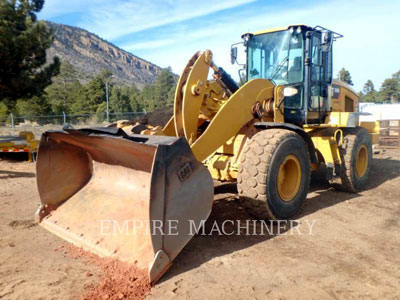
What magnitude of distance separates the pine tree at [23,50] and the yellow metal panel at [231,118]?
11.9 metres

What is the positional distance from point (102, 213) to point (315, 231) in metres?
2.72

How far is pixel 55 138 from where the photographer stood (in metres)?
4.45

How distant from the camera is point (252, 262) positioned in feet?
11.7

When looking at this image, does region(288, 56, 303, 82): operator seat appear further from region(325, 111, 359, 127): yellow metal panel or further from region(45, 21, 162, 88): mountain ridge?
region(45, 21, 162, 88): mountain ridge

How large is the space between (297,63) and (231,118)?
195 cm

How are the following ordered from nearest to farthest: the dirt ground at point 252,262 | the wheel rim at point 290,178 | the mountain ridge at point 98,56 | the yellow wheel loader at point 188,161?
the dirt ground at point 252,262, the yellow wheel loader at point 188,161, the wheel rim at point 290,178, the mountain ridge at point 98,56

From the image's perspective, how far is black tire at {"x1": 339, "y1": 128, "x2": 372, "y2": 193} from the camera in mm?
6219

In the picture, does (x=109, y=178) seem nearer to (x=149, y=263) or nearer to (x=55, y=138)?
(x=55, y=138)

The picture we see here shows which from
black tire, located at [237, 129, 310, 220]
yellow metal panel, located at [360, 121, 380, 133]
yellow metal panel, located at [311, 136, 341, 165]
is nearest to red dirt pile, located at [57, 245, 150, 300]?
black tire, located at [237, 129, 310, 220]

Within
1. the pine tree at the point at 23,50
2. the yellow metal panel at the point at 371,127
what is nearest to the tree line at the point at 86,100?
the pine tree at the point at 23,50

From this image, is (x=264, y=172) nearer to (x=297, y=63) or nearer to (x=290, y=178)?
(x=290, y=178)

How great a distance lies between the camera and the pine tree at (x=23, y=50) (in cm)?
1347

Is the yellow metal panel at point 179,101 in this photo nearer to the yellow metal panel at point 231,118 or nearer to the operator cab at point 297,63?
the yellow metal panel at point 231,118

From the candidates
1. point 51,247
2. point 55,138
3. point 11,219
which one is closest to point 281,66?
point 55,138
